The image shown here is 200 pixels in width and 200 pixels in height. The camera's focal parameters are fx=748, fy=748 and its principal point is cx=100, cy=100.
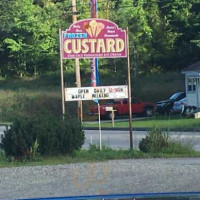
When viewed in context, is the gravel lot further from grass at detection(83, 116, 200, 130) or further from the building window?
the building window

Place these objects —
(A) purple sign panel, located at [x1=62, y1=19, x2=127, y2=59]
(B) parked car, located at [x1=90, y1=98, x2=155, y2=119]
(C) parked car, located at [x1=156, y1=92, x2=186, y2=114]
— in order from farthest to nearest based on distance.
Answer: (B) parked car, located at [x1=90, y1=98, x2=155, y2=119], (C) parked car, located at [x1=156, y1=92, x2=186, y2=114], (A) purple sign panel, located at [x1=62, y1=19, x2=127, y2=59]

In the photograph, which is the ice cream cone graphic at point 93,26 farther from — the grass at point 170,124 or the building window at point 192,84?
the building window at point 192,84

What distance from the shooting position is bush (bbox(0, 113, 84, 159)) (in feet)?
62.6

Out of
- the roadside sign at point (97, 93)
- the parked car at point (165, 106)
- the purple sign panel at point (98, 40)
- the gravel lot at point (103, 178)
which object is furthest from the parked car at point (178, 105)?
the gravel lot at point (103, 178)

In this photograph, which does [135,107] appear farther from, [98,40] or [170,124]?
[98,40]

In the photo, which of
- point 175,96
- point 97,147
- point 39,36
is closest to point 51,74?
point 39,36

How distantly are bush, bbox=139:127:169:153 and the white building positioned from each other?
91.7ft

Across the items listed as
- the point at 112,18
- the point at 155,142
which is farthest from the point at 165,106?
the point at 155,142

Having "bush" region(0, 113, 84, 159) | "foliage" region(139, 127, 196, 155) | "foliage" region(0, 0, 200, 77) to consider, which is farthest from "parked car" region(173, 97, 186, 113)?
"bush" region(0, 113, 84, 159)

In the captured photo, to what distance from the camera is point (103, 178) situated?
15.0 m

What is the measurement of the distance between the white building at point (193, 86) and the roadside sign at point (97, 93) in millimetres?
27525

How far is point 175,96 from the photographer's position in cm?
5309

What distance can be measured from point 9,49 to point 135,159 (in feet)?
165

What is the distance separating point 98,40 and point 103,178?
771cm
